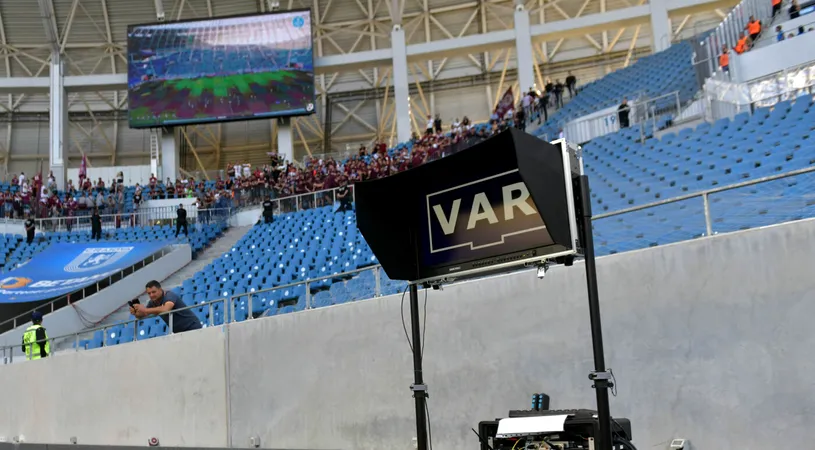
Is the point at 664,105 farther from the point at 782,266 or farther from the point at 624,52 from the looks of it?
the point at 624,52

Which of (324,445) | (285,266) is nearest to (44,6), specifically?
(285,266)

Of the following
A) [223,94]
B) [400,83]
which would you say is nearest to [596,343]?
[400,83]

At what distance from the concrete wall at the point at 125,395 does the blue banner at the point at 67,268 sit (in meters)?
4.80

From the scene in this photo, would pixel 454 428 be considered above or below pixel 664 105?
below

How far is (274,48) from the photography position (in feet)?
106

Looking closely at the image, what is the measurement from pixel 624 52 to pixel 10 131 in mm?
31424

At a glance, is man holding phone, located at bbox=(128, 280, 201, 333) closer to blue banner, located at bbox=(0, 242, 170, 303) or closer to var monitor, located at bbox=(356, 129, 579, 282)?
var monitor, located at bbox=(356, 129, 579, 282)

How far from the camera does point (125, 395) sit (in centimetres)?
1193

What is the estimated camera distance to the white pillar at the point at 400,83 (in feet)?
103

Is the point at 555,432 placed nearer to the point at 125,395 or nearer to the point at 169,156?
the point at 125,395

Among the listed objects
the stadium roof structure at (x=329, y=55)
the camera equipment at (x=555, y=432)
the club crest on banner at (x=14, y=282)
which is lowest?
the camera equipment at (x=555, y=432)

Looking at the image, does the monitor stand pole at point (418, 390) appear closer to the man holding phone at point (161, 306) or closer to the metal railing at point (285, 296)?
the metal railing at point (285, 296)

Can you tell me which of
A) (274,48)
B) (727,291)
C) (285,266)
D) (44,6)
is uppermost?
(44,6)

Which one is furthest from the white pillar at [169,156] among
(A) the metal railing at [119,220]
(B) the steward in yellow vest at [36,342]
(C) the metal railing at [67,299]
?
(B) the steward in yellow vest at [36,342]
